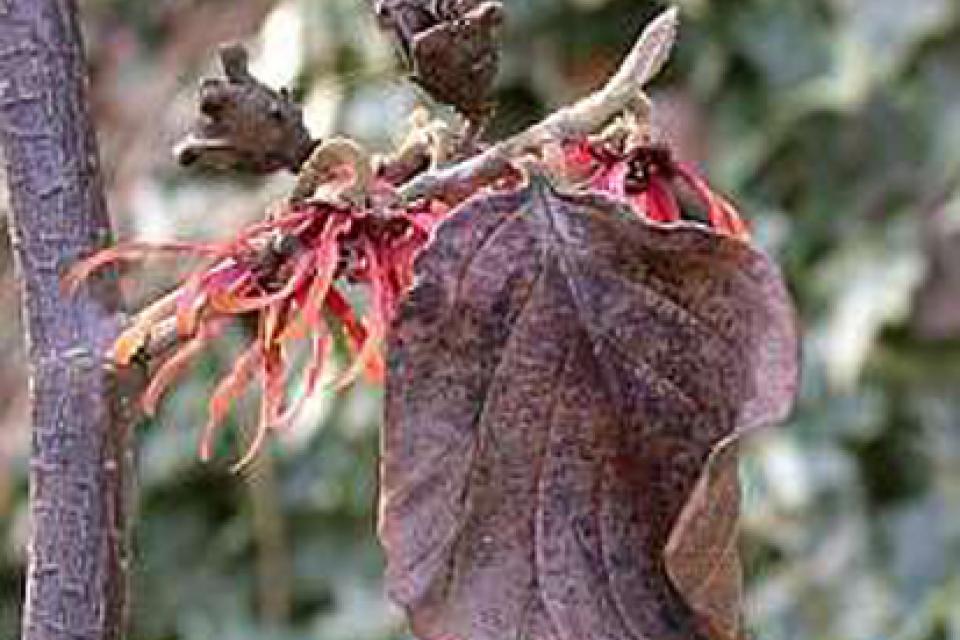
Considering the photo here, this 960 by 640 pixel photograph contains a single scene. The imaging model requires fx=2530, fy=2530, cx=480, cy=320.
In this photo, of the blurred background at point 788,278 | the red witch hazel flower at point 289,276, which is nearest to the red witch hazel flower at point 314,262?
the red witch hazel flower at point 289,276

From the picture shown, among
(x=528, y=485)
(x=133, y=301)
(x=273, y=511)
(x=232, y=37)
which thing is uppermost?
(x=232, y=37)

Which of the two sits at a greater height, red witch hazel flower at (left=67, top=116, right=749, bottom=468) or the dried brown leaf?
red witch hazel flower at (left=67, top=116, right=749, bottom=468)

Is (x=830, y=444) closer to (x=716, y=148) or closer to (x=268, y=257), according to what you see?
(x=716, y=148)

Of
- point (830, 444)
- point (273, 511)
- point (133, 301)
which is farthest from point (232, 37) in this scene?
point (830, 444)

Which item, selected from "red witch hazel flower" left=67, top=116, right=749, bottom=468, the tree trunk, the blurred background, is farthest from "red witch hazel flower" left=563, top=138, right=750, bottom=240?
the blurred background

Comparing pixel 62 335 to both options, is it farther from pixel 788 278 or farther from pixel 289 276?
pixel 788 278

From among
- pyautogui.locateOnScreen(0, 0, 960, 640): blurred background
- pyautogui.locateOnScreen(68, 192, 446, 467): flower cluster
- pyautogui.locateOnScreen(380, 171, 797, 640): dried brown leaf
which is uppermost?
pyautogui.locateOnScreen(0, 0, 960, 640): blurred background

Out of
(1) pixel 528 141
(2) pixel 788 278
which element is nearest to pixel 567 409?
(1) pixel 528 141

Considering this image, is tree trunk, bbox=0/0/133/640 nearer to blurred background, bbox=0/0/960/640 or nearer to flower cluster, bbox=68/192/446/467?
flower cluster, bbox=68/192/446/467
